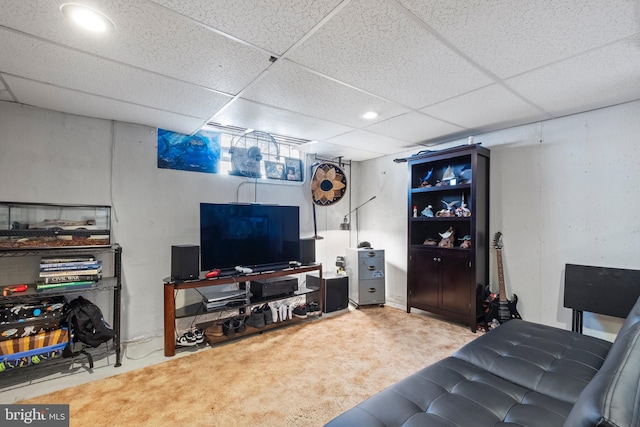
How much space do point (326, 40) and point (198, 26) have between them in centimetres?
66

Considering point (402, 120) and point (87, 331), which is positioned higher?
point (402, 120)

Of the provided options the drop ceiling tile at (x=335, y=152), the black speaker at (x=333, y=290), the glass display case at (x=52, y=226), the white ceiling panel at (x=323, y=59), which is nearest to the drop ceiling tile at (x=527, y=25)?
the white ceiling panel at (x=323, y=59)

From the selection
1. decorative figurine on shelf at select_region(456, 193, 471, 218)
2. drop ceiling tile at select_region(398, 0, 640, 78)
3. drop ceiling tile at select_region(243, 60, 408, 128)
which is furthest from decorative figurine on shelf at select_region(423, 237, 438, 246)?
drop ceiling tile at select_region(398, 0, 640, 78)

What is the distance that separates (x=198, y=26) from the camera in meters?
1.46

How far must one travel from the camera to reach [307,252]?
3686 millimetres

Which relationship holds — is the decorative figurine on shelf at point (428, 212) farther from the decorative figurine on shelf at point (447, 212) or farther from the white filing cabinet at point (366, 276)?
the white filing cabinet at point (366, 276)

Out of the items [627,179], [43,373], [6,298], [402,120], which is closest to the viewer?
[6,298]

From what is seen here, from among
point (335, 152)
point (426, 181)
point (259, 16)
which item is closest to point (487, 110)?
point (426, 181)

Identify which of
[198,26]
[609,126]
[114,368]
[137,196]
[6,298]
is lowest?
[114,368]

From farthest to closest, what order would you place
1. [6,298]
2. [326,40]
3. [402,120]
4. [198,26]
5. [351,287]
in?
[351,287]
[402,120]
[6,298]
[326,40]
[198,26]

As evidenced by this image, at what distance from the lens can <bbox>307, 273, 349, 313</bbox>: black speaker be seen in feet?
12.4

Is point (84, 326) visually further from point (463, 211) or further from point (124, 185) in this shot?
point (463, 211)

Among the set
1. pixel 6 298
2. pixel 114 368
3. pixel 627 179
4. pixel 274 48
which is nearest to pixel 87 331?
pixel 114 368

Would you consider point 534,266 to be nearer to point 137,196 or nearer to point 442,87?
point 442,87
